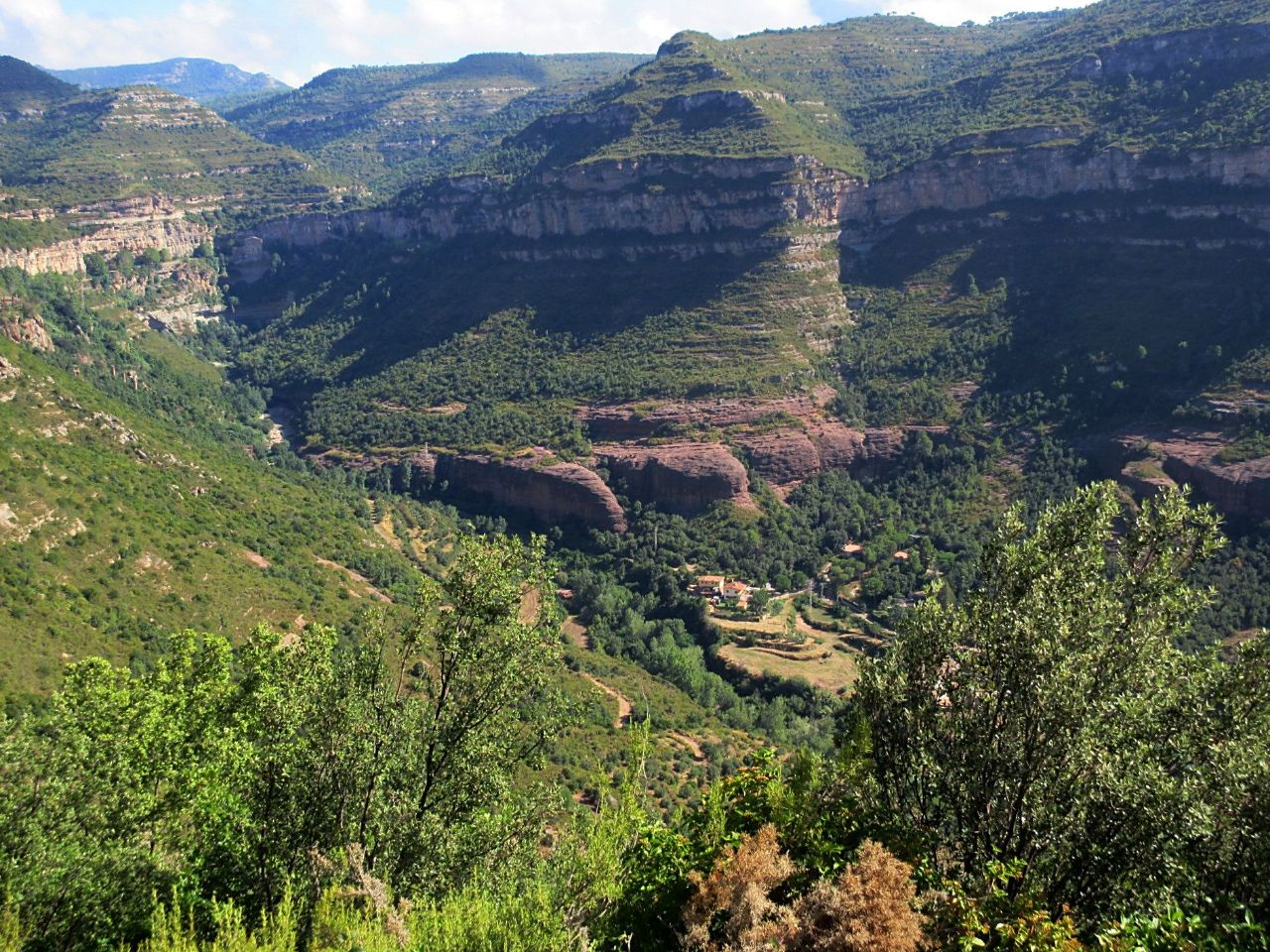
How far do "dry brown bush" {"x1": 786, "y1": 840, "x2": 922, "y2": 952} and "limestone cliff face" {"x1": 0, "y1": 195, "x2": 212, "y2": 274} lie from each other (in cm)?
13975

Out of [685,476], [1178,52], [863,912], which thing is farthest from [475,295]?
[863,912]

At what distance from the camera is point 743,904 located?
1457 cm

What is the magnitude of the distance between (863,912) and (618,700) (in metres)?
49.1

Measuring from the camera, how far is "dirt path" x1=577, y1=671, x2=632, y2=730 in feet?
188

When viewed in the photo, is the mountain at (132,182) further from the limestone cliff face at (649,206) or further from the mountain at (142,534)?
the limestone cliff face at (649,206)

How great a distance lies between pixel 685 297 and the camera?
117562 millimetres

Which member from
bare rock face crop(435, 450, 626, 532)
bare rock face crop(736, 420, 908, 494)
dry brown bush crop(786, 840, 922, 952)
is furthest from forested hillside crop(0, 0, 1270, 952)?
bare rock face crop(736, 420, 908, 494)

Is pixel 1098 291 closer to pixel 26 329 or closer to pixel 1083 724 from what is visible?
pixel 1083 724

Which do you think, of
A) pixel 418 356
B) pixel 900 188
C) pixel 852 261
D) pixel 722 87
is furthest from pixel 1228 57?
pixel 418 356

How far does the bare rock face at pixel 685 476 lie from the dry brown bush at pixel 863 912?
78388mm

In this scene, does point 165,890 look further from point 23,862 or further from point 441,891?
point 441,891

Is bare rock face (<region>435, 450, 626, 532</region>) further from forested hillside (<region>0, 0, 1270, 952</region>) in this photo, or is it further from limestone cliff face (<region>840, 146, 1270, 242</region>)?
A: limestone cliff face (<region>840, 146, 1270, 242</region>)

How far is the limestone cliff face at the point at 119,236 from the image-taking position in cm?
12412

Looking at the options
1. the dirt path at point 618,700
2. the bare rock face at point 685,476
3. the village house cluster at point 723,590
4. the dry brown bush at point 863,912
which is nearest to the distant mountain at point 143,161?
the bare rock face at point 685,476
